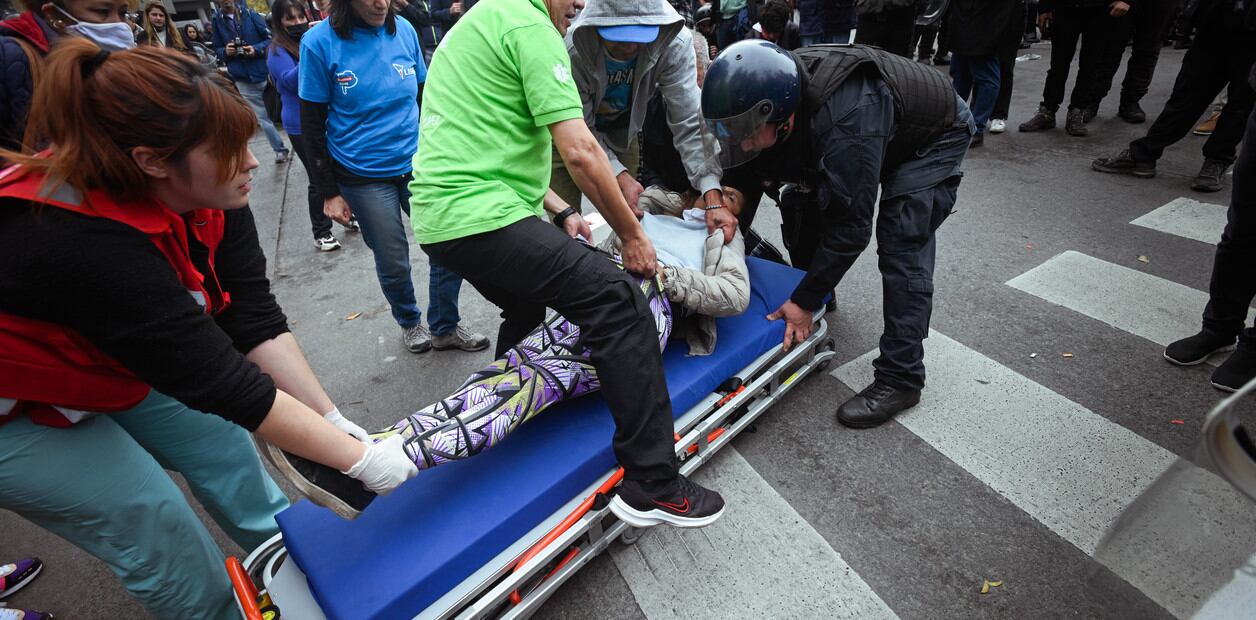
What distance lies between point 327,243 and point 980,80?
6.34 meters

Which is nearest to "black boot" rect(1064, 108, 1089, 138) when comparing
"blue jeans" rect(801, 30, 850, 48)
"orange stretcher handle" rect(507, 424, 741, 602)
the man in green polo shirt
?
"blue jeans" rect(801, 30, 850, 48)

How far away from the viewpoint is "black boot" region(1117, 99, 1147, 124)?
5906 mm

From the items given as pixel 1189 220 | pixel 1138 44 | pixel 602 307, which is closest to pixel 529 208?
pixel 602 307

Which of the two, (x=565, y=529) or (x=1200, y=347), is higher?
(x=565, y=529)

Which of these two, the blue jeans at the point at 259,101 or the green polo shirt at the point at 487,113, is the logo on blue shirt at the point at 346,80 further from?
the blue jeans at the point at 259,101

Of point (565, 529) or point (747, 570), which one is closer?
point (565, 529)

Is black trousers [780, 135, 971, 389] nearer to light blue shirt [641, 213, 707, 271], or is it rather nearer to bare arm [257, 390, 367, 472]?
light blue shirt [641, 213, 707, 271]

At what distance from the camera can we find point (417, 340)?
11.6 ft

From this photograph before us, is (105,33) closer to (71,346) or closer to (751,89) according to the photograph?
(71,346)

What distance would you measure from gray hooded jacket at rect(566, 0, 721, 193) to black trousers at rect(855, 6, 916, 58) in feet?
12.0

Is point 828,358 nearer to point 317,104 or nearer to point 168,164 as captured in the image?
point 168,164

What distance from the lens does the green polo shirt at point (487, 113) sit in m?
1.73

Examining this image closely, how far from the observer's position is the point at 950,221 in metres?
4.41

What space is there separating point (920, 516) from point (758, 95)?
1673 mm
